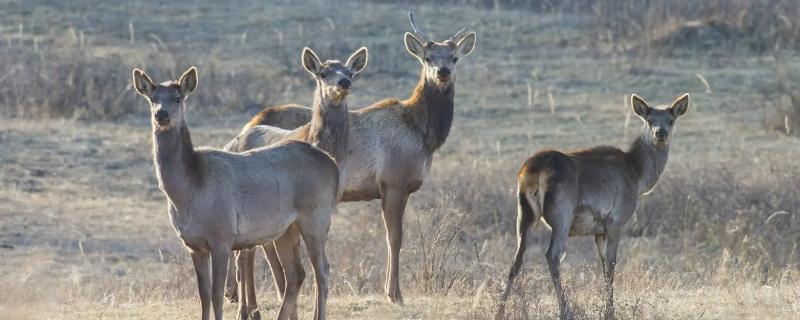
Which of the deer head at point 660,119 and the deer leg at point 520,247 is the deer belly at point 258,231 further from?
the deer head at point 660,119

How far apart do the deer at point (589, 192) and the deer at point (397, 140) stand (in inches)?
68.1

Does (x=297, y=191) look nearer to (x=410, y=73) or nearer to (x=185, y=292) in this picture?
(x=185, y=292)

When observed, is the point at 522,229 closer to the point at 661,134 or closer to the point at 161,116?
the point at 661,134

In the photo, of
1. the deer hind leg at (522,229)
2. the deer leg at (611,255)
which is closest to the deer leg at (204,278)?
the deer hind leg at (522,229)

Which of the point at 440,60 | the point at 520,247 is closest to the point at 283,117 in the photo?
the point at 440,60

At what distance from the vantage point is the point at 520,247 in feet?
37.4

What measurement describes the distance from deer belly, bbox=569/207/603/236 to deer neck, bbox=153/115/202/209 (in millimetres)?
3066

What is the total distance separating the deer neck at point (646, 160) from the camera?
1251cm

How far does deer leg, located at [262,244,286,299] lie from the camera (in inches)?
451

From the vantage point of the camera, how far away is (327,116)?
12.3 metres

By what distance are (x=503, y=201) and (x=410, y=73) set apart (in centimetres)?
917

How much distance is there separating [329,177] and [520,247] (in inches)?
60.2

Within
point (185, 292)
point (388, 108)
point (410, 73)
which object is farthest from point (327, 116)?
point (410, 73)

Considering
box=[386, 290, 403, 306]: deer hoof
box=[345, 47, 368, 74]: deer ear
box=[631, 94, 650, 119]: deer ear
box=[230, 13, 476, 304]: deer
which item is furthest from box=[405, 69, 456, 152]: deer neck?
box=[631, 94, 650, 119]: deer ear
